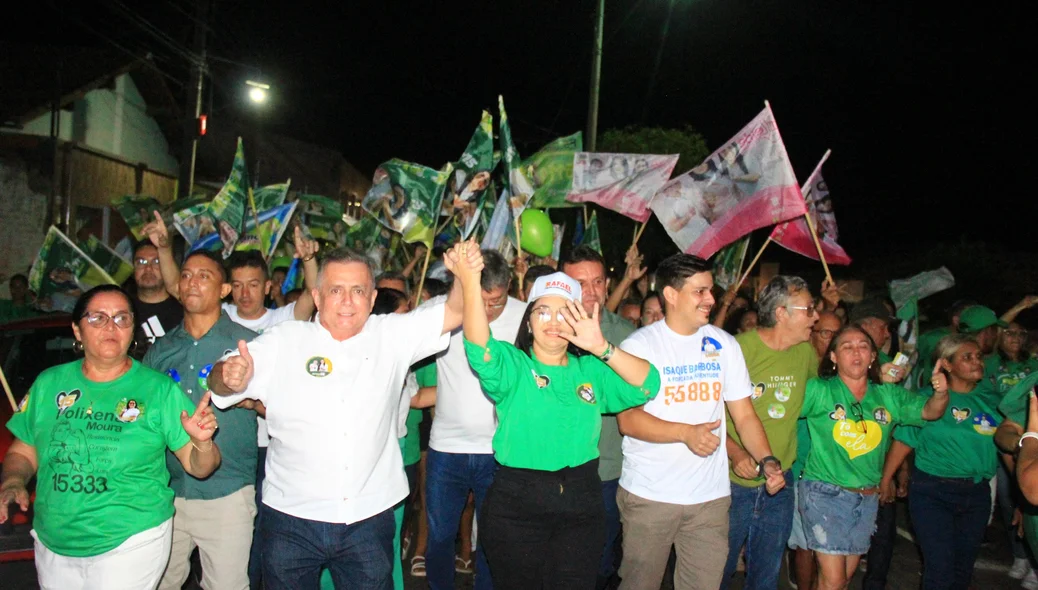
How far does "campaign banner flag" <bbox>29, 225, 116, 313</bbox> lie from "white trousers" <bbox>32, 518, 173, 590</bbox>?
3.35m

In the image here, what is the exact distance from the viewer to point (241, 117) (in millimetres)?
31641

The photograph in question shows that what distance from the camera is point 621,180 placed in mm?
8109

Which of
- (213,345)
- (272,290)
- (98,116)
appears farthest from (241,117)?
(213,345)

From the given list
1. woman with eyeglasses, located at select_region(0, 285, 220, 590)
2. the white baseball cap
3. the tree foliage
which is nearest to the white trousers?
woman with eyeglasses, located at select_region(0, 285, 220, 590)

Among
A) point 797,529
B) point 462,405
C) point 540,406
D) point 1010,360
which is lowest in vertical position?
point 797,529

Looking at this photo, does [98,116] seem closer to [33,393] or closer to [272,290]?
[272,290]

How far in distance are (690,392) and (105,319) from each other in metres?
3.03

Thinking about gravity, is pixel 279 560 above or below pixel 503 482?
below

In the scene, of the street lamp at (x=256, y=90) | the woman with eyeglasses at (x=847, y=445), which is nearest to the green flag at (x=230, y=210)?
the woman with eyeglasses at (x=847, y=445)

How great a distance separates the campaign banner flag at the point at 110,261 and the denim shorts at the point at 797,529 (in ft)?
20.2

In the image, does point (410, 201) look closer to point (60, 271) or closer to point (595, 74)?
point (60, 271)

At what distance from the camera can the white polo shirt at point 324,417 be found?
3.62 m

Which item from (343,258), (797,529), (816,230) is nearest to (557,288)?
(343,258)

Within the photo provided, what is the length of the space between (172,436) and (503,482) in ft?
5.21
